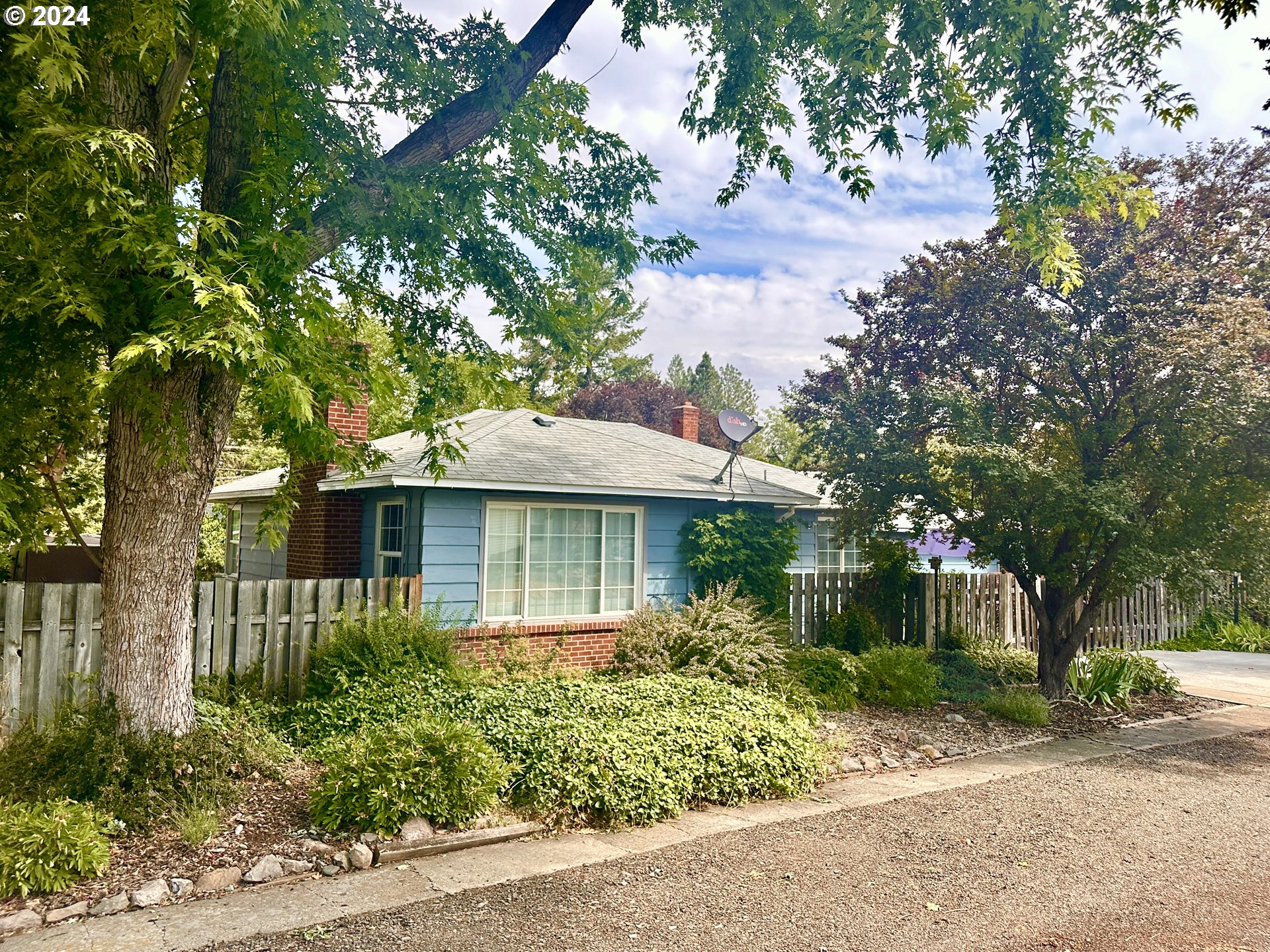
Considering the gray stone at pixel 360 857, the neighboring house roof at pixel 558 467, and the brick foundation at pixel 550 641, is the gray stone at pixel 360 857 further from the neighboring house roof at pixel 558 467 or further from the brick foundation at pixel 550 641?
the brick foundation at pixel 550 641

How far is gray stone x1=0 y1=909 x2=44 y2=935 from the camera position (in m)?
4.51

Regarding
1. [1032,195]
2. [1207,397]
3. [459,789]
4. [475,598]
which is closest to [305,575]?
[475,598]

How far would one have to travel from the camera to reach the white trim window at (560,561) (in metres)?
11.2

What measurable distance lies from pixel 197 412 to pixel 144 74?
98.8 inches

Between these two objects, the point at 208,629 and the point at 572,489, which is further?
the point at 572,489

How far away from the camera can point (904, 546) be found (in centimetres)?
1373

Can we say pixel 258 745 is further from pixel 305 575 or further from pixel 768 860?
pixel 305 575

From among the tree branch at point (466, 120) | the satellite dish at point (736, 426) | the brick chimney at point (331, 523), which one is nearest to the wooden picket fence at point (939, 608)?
the satellite dish at point (736, 426)

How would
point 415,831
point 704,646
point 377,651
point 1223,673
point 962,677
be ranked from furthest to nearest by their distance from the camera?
point 1223,673, point 962,677, point 704,646, point 377,651, point 415,831

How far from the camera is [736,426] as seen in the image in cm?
1391

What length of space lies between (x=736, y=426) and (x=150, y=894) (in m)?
10.5

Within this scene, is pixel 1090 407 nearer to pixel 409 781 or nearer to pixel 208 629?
pixel 409 781

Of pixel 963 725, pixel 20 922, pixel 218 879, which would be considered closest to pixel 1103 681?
pixel 963 725

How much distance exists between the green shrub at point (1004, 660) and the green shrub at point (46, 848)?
11.5 meters
